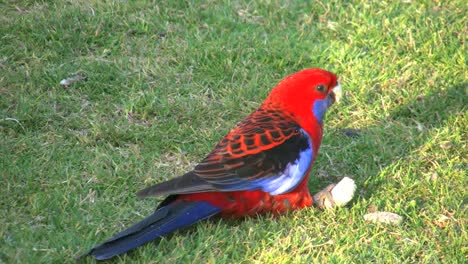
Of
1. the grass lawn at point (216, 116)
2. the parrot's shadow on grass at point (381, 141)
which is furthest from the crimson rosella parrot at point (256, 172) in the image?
the parrot's shadow on grass at point (381, 141)

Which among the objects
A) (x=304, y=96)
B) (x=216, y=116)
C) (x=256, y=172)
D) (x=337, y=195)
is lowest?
(x=216, y=116)

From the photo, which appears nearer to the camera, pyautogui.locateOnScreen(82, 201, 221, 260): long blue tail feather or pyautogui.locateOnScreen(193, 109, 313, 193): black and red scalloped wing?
pyautogui.locateOnScreen(82, 201, 221, 260): long blue tail feather

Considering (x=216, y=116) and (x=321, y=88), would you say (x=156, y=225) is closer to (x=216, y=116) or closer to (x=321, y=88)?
(x=321, y=88)

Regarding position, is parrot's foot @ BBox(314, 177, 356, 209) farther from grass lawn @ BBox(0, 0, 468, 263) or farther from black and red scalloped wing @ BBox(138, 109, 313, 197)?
black and red scalloped wing @ BBox(138, 109, 313, 197)

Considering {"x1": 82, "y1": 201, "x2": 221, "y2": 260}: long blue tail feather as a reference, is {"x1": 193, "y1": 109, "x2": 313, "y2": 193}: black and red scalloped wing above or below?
above

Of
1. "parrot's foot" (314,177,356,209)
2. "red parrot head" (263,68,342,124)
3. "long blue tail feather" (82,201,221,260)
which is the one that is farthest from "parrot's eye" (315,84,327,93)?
"long blue tail feather" (82,201,221,260)

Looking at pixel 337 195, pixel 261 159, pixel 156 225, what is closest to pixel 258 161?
pixel 261 159
